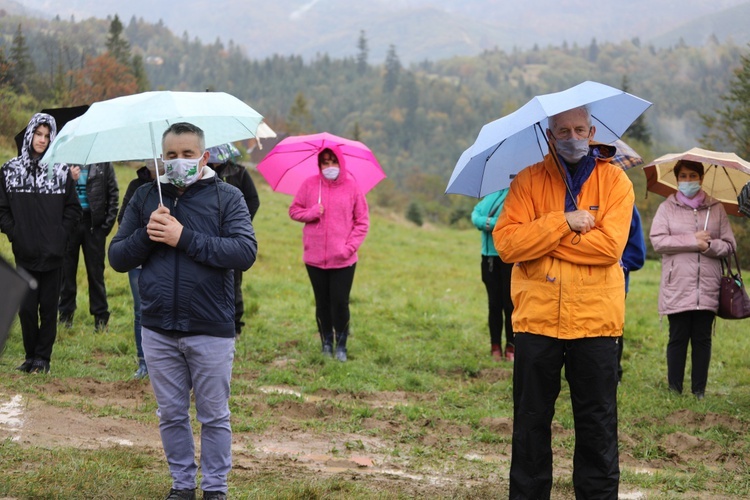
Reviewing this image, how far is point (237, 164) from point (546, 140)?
198 inches

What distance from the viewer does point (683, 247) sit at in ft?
26.0

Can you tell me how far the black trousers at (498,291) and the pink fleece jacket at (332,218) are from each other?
4.86ft

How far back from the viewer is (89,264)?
10.1 meters

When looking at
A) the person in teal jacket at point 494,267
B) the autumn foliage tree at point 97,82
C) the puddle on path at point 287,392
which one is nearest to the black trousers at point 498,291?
the person in teal jacket at point 494,267

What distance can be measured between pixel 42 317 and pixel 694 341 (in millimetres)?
6274

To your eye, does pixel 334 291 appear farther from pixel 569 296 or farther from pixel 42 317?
pixel 569 296

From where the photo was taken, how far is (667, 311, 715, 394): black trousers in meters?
8.09

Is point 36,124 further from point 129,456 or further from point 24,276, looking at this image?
point 24,276

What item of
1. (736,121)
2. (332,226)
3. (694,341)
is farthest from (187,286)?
(736,121)

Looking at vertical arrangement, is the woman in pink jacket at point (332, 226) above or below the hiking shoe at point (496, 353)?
above

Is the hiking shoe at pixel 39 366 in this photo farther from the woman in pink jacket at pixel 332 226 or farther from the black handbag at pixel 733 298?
the black handbag at pixel 733 298

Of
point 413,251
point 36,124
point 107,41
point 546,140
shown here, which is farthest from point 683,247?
point 107,41

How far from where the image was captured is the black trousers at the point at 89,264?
10023mm

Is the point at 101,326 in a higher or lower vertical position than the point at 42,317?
lower
